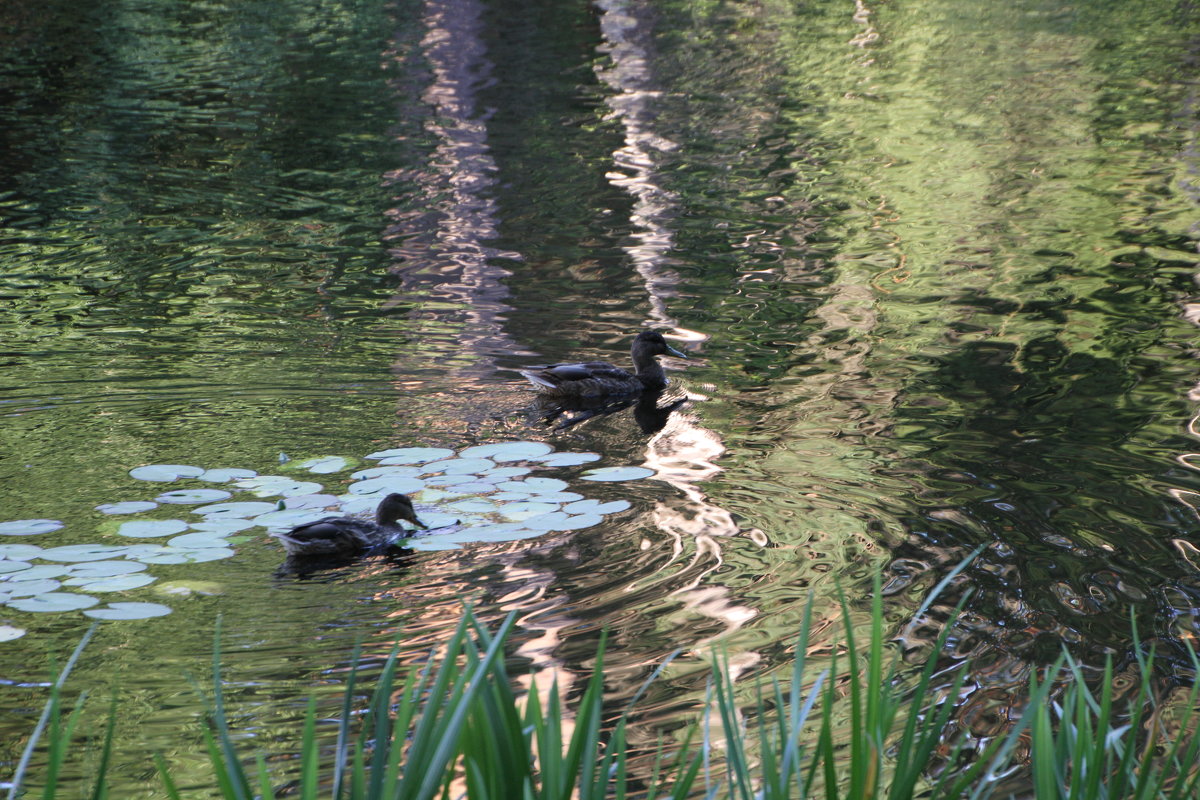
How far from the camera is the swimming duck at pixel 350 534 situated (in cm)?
567

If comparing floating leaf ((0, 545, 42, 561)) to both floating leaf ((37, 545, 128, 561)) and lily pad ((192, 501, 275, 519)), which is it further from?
lily pad ((192, 501, 275, 519))

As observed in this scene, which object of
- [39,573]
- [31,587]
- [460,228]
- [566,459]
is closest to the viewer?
[31,587]

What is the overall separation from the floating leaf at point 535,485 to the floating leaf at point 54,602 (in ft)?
6.60

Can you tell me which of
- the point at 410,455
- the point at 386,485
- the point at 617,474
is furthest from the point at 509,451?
the point at 386,485

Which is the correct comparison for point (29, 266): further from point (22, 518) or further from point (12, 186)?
point (22, 518)

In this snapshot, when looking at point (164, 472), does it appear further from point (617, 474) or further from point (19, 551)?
point (617, 474)

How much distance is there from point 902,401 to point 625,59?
16399 millimetres

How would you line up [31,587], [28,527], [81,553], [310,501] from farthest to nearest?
[310,501] < [28,527] < [81,553] < [31,587]

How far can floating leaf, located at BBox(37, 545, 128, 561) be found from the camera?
5.66 meters

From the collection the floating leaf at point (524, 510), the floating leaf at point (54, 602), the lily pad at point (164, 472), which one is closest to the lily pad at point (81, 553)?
the floating leaf at point (54, 602)

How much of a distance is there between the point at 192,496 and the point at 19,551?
34.3 inches

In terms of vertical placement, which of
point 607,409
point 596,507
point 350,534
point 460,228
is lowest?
point 607,409

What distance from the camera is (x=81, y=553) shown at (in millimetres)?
5711

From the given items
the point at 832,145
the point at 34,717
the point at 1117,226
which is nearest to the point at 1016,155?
→ the point at 832,145
